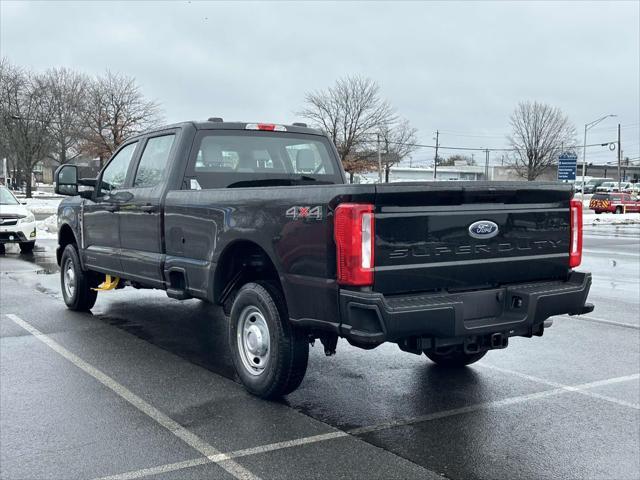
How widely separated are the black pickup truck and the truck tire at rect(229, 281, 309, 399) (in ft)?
0.03

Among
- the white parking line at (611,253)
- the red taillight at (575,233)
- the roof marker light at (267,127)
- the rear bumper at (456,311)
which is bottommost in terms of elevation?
the white parking line at (611,253)

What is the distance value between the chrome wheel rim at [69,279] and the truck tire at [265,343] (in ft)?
12.6

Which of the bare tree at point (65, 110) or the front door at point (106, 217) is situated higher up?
the bare tree at point (65, 110)

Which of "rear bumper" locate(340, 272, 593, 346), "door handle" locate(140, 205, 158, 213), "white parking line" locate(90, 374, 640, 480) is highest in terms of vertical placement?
"door handle" locate(140, 205, 158, 213)

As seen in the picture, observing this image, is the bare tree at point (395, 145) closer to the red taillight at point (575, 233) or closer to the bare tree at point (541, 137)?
the bare tree at point (541, 137)

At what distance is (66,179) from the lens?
7578mm

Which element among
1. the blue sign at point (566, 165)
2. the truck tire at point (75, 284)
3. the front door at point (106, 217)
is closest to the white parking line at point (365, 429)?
the front door at point (106, 217)

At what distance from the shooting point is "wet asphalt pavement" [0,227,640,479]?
3.83 metres

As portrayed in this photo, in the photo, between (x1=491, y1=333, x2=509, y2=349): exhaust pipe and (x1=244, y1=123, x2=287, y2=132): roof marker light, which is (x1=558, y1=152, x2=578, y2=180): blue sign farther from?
(x1=491, y1=333, x2=509, y2=349): exhaust pipe

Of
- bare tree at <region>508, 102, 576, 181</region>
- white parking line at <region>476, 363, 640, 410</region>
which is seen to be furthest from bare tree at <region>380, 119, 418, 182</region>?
white parking line at <region>476, 363, 640, 410</region>

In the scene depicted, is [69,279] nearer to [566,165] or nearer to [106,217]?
[106,217]

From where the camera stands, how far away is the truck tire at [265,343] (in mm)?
4711

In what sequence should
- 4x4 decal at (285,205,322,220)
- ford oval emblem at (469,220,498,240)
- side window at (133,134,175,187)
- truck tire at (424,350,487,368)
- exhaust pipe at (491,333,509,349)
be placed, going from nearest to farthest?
4x4 decal at (285,205,322,220)
ford oval emblem at (469,220,498,240)
exhaust pipe at (491,333,509,349)
truck tire at (424,350,487,368)
side window at (133,134,175,187)

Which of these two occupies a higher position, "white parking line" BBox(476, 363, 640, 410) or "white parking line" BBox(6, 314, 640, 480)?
"white parking line" BBox(6, 314, 640, 480)
